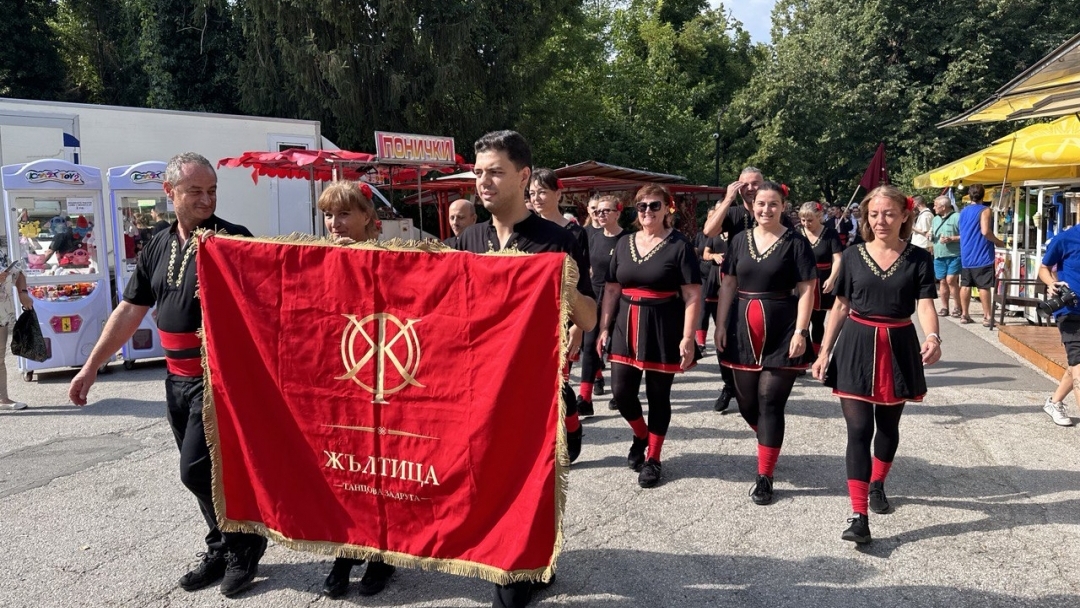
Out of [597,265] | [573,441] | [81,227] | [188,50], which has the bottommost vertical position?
[573,441]

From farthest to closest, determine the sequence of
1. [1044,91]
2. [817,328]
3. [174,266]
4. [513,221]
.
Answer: [817,328]
[1044,91]
[174,266]
[513,221]

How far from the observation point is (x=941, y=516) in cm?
425

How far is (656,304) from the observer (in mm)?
4801

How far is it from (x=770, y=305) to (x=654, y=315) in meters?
0.72

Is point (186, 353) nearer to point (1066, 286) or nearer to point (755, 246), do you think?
point (755, 246)

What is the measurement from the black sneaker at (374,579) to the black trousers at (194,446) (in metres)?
0.57

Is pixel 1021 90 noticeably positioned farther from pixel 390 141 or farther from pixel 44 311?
pixel 44 311

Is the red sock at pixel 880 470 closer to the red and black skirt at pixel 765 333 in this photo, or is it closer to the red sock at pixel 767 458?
the red sock at pixel 767 458

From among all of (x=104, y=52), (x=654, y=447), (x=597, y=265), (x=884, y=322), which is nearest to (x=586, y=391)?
(x=597, y=265)

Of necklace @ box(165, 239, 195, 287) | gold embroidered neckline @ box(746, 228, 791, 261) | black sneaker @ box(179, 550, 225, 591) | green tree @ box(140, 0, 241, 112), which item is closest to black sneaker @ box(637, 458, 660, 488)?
gold embroidered neckline @ box(746, 228, 791, 261)

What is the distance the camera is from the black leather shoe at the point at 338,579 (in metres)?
3.39

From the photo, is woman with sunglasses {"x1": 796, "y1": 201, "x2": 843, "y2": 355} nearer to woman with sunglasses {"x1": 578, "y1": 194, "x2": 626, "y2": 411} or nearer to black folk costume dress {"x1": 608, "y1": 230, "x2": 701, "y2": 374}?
woman with sunglasses {"x1": 578, "y1": 194, "x2": 626, "y2": 411}

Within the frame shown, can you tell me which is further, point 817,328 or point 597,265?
point 817,328

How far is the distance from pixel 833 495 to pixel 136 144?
11495 millimetres
